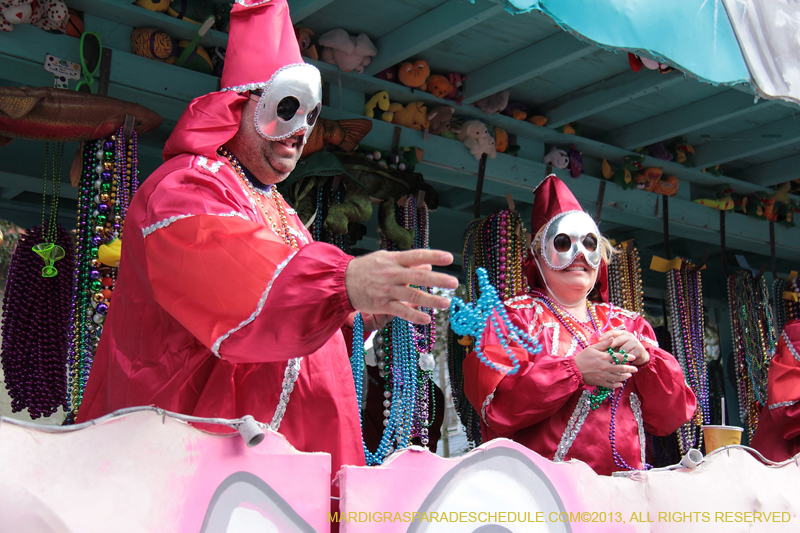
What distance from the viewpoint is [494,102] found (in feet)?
12.0

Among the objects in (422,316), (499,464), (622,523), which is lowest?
(622,523)

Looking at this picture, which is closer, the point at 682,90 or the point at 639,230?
the point at 682,90

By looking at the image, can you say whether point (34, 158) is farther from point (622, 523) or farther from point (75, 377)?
point (622, 523)

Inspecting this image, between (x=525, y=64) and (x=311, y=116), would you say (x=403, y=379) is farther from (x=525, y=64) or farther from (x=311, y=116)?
(x=311, y=116)

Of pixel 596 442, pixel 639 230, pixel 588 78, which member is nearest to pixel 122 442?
pixel 596 442

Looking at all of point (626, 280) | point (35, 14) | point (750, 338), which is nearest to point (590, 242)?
point (626, 280)

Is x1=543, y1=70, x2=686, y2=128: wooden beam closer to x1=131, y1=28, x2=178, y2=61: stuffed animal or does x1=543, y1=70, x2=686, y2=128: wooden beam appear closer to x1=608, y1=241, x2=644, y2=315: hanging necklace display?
x1=608, y1=241, x2=644, y2=315: hanging necklace display

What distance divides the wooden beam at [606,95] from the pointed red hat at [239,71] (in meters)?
1.95

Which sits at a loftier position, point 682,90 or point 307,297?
point 682,90

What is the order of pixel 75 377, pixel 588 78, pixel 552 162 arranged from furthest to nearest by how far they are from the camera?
pixel 552 162 < pixel 588 78 < pixel 75 377

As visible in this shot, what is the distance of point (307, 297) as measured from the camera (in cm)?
135

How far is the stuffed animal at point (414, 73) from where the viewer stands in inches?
134

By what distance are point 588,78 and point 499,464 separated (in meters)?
2.50

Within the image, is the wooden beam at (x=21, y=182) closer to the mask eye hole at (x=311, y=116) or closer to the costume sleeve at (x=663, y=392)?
the mask eye hole at (x=311, y=116)
